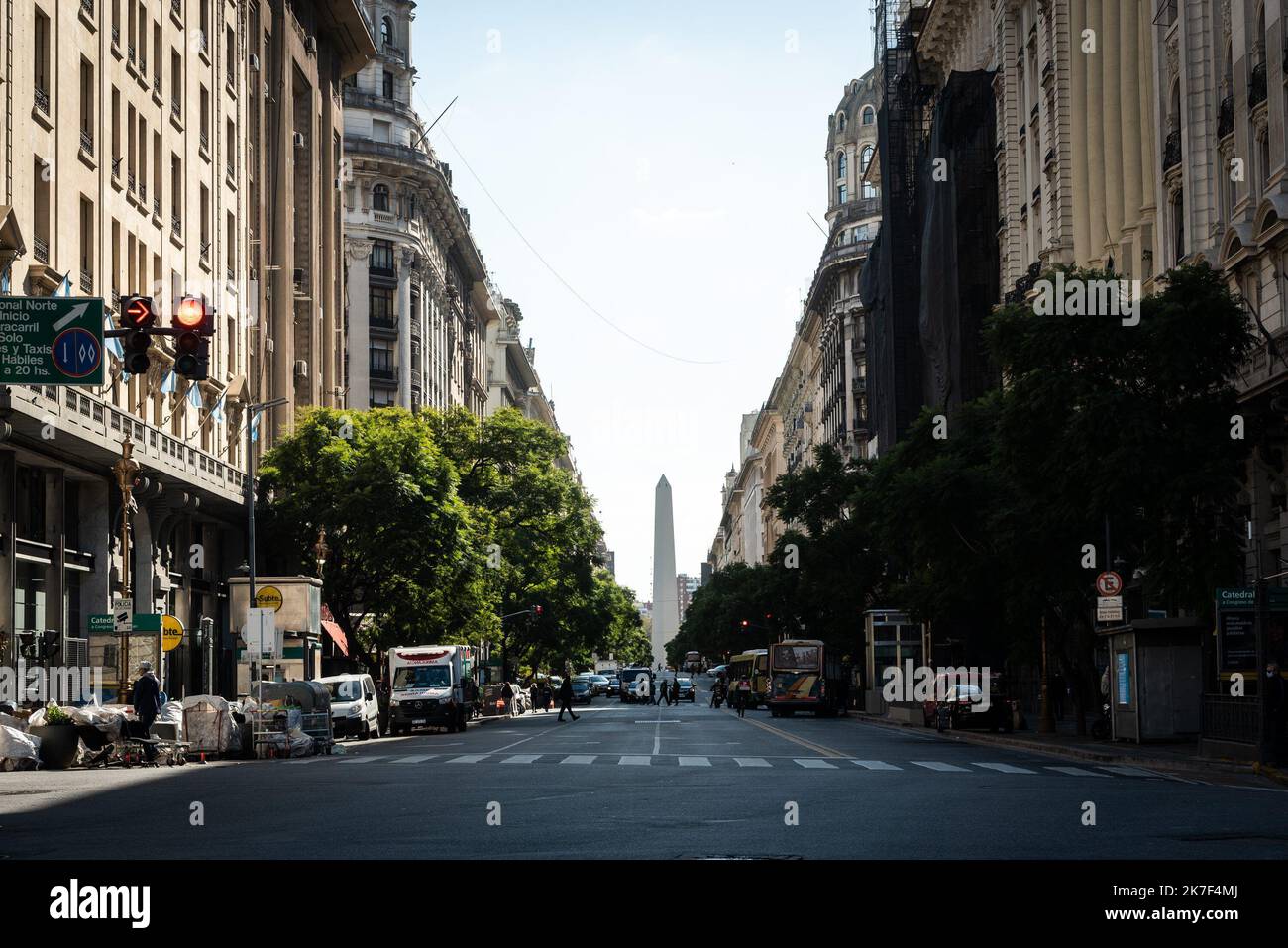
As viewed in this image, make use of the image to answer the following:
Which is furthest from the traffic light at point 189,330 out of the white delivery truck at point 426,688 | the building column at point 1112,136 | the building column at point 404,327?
the building column at point 404,327

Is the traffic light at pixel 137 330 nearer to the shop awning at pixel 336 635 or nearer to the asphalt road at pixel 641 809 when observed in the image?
the asphalt road at pixel 641 809

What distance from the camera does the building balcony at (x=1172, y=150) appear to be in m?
45.0

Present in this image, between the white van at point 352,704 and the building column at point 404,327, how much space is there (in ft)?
170

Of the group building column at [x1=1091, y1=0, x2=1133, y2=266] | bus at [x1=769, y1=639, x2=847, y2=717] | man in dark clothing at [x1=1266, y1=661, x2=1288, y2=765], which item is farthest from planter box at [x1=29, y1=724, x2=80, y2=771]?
bus at [x1=769, y1=639, x2=847, y2=717]

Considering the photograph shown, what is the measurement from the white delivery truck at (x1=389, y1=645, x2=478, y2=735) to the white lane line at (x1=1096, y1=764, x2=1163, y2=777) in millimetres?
27216

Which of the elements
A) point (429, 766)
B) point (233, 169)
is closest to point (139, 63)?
point (233, 169)

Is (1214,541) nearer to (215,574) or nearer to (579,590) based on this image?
(215,574)

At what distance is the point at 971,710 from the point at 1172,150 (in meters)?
15.9

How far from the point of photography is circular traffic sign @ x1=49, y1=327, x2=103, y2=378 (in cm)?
2198

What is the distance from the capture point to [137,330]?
1900cm

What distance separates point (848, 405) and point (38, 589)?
84416 millimetres

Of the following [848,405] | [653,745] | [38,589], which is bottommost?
[653,745]

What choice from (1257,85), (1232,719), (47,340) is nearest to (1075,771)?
(1232,719)
